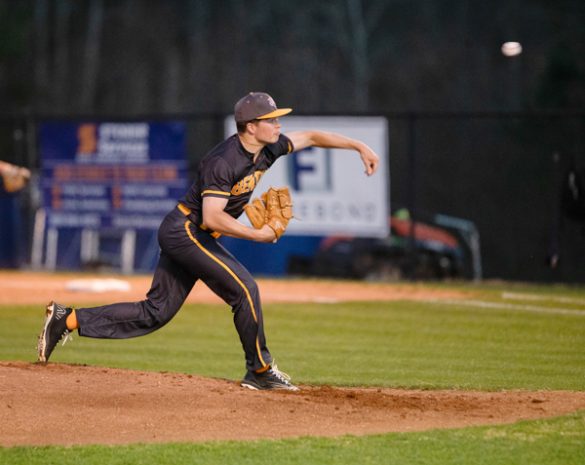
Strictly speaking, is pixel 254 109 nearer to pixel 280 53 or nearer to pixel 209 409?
pixel 209 409

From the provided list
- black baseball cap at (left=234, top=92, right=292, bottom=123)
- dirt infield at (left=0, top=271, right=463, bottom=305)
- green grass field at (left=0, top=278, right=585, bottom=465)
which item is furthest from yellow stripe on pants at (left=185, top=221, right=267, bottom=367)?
dirt infield at (left=0, top=271, right=463, bottom=305)

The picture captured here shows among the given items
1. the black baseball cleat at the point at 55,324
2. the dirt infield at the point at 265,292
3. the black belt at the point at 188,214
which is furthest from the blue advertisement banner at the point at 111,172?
the black belt at the point at 188,214

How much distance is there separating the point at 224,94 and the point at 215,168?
3403 centimetres

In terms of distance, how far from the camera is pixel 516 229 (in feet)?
85.7

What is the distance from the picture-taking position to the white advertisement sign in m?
19.0

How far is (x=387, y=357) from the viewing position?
11.2m

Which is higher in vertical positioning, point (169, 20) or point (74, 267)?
point (169, 20)

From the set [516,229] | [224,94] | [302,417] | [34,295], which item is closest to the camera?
[302,417]

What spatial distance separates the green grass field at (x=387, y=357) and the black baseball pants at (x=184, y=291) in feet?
4.22

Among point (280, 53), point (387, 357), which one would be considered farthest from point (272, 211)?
point (280, 53)

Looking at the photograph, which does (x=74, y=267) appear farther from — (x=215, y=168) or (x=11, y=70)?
(x=11, y=70)

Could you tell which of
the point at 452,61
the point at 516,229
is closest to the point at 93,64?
the point at 452,61

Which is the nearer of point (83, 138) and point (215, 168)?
point (215, 168)

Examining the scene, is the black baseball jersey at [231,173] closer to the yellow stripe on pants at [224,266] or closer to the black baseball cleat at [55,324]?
the yellow stripe on pants at [224,266]
